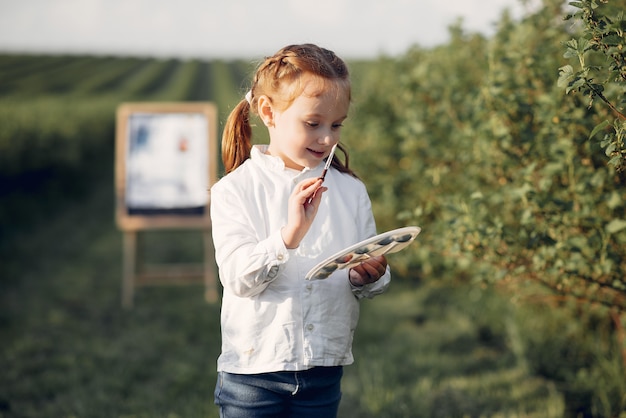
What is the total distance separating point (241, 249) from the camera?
1881mm

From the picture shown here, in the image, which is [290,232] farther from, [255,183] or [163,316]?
[163,316]

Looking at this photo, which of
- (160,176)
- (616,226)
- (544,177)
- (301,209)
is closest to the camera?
(301,209)

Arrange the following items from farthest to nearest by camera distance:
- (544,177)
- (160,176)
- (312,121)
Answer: (160,176) → (544,177) → (312,121)

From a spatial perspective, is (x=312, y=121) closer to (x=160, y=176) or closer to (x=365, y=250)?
(x=365, y=250)

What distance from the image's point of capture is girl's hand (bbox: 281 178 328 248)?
1783mm

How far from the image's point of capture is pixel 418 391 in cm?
362

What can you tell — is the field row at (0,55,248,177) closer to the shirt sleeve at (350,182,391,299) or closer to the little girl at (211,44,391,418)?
the little girl at (211,44,391,418)

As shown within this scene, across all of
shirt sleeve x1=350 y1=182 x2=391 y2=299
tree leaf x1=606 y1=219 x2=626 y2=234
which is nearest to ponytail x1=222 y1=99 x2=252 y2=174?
shirt sleeve x1=350 y1=182 x2=391 y2=299

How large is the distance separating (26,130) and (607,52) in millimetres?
9052

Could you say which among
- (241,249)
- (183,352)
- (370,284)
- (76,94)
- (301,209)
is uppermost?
(301,209)

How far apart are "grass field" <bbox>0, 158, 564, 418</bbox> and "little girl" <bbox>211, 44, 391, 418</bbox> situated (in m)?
1.49

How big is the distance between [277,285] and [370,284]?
0.26 m

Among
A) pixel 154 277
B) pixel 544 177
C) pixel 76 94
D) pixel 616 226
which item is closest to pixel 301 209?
pixel 616 226

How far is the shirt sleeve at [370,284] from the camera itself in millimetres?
2016
